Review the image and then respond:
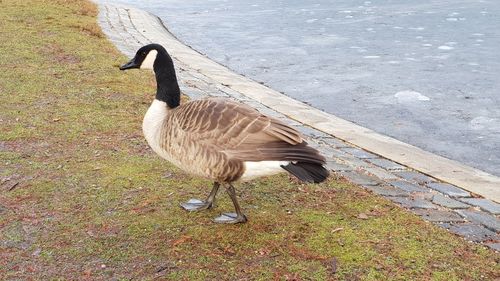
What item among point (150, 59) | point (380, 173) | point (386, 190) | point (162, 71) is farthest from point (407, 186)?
point (150, 59)

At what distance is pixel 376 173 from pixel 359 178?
0.32 m

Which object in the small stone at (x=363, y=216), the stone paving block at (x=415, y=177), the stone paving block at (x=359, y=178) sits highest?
the small stone at (x=363, y=216)

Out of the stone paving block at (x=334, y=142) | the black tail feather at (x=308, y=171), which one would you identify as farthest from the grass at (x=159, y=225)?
the stone paving block at (x=334, y=142)

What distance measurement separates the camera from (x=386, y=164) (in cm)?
666

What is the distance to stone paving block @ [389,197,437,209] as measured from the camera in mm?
5410

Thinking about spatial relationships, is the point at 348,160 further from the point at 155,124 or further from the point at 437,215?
the point at 155,124

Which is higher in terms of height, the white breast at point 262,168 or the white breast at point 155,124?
the white breast at point 155,124

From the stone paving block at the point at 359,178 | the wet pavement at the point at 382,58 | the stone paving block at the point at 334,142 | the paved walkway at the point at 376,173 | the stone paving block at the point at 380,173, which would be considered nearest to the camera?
the paved walkway at the point at 376,173

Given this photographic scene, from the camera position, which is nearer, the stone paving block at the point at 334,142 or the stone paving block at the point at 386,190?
the stone paving block at the point at 386,190

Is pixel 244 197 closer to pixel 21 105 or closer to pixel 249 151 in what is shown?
pixel 249 151

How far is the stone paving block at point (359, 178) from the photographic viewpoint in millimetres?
5939

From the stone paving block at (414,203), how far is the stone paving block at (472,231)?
0.41 metres

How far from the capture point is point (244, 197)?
5453 mm

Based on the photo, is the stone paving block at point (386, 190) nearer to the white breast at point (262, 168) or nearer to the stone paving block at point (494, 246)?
the stone paving block at point (494, 246)
